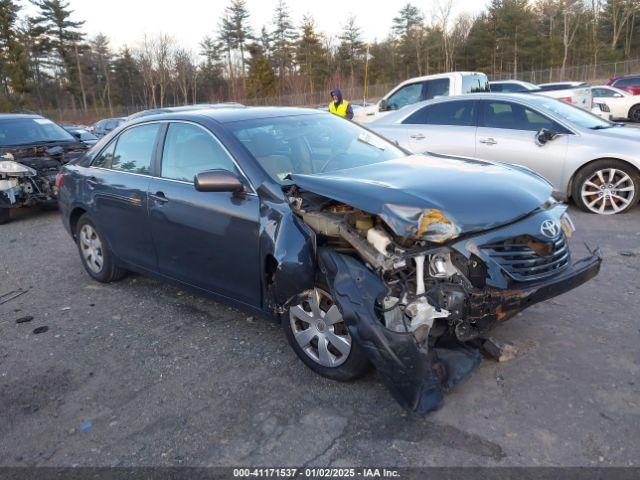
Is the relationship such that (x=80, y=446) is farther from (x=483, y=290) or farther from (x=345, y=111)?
(x=345, y=111)

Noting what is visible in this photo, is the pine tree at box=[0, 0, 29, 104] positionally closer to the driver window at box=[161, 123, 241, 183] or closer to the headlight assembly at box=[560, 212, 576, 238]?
the driver window at box=[161, 123, 241, 183]

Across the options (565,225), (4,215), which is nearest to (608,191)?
(565,225)

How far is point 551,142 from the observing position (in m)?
7.02

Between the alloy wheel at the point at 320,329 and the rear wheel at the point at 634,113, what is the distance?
20.8 meters

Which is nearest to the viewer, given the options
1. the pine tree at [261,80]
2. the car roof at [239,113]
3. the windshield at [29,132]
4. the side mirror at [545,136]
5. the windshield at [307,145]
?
the windshield at [307,145]

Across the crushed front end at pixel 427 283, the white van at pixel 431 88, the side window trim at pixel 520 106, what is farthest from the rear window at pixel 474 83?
the crushed front end at pixel 427 283

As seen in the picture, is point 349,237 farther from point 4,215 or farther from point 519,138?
point 4,215

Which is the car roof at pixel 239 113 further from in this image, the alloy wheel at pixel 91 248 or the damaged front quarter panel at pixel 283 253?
the alloy wheel at pixel 91 248

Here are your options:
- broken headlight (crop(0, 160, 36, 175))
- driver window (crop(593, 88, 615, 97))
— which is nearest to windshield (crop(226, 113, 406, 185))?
broken headlight (crop(0, 160, 36, 175))

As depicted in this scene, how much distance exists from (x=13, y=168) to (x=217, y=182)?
6.31 metres

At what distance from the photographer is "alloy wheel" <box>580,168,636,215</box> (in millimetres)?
6777

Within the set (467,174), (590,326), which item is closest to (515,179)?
(467,174)

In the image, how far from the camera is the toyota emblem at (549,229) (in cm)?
308

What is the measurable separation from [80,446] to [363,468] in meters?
1.57
